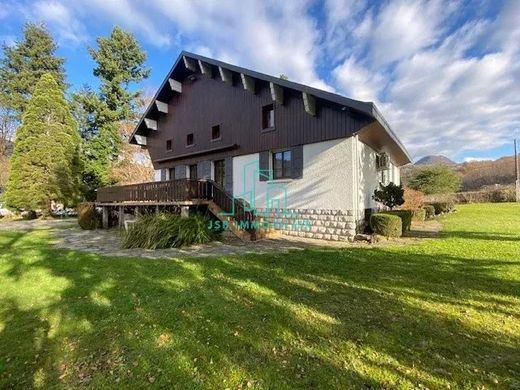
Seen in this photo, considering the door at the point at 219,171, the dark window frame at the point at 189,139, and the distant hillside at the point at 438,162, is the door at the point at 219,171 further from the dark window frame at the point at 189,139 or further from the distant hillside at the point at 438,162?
the distant hillside at the point at 438,162

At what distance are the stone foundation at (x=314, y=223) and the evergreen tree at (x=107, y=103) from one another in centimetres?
1789

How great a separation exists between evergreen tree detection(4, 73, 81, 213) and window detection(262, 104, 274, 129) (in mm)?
15920

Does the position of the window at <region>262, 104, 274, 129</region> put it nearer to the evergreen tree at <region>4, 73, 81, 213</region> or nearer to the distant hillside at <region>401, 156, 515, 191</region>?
the evergreen tree at <region>4, 73, 81, 213</region>

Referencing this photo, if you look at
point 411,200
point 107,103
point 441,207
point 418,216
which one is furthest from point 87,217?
point 441,207

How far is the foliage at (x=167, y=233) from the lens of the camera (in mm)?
8586

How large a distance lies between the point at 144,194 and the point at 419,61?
13.1m

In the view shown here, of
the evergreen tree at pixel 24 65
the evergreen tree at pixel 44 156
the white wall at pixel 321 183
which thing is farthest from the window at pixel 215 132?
the evergreen tree at pixel 24 65

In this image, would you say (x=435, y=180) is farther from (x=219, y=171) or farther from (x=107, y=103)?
(x=107, y=103)

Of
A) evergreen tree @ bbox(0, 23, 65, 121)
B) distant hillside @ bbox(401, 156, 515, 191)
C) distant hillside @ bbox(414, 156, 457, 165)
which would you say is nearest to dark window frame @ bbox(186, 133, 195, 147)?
evergreen tree @ bbox(0, 23, 65, 121)

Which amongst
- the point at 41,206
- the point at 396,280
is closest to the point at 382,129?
the point at 396,280

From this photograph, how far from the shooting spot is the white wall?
9391 mm

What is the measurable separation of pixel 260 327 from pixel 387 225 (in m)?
7.09

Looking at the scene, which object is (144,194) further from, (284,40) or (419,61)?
(419,61)

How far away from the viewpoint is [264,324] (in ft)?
11.4
